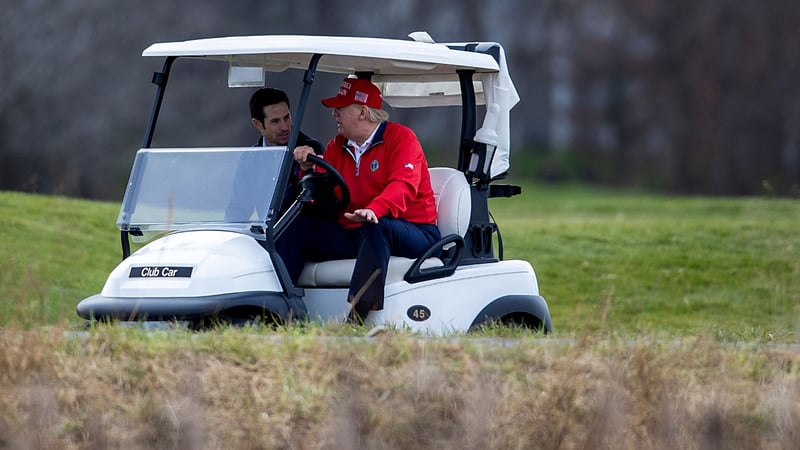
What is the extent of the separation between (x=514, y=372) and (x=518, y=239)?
27.8ft

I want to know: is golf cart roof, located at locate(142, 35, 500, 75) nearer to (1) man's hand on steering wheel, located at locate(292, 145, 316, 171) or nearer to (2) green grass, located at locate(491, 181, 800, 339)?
(1) man's hand on steering wheel, located at locate(292, 145, 316, 171)

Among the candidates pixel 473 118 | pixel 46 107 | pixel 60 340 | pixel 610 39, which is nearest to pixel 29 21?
pixel 46 107

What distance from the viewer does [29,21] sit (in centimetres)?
2548

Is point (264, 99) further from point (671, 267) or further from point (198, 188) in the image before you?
point (671, 267)

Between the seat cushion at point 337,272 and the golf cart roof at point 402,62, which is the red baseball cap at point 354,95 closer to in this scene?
the golf cart roof at point 402,62

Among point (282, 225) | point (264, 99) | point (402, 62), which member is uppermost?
point (402, 62)

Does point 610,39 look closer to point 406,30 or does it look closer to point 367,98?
point 406,30

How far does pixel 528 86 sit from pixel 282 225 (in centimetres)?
2550

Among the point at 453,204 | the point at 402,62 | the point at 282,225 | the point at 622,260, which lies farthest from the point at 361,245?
the point at 622,260

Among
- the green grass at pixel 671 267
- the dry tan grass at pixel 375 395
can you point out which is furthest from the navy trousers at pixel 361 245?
the green grass at pixel 671 267

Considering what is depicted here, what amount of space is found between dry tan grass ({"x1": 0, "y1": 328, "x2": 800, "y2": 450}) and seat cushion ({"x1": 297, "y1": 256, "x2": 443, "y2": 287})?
1.35m

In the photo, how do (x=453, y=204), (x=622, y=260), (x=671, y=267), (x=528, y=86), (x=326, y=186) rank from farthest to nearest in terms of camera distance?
1. (x=528, y=86)
2. (x=622, y=260)
3. (x=671, y=267)
4. (x=453, y=204)
5. (x=326, y=186)

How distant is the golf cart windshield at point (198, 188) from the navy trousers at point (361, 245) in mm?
345

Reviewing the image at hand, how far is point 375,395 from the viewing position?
5555 mm
